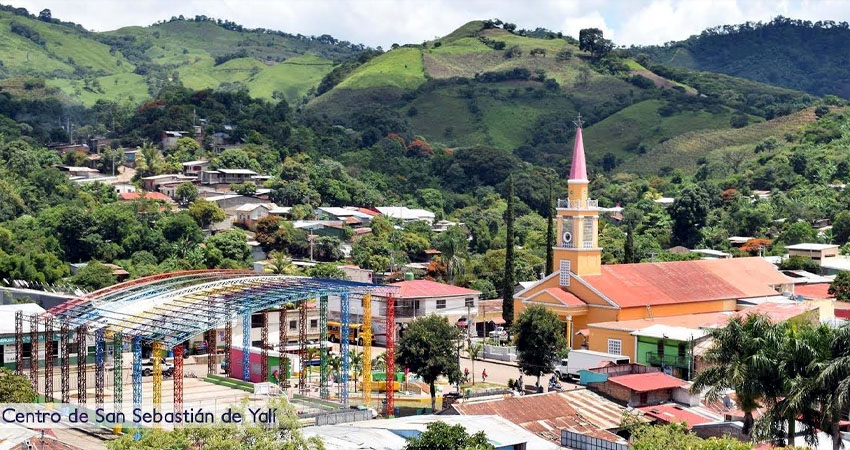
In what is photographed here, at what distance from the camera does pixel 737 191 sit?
89062 millimetres

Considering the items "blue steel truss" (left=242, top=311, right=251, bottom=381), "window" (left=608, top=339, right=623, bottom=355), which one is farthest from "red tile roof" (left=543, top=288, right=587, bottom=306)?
"blue steel truss" (left=242, top=311, right=251, bottom=381)

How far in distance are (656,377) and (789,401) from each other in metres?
10.9

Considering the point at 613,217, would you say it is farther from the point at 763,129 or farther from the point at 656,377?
the point at 656,377

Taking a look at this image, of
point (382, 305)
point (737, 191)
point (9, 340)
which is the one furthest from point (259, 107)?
point (9, 340)

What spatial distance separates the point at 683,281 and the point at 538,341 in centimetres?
1066

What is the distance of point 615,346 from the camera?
4359cm

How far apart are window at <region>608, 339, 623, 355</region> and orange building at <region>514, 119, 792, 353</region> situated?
2862 millimetres

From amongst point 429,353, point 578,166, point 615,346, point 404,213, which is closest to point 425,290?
point 578,166

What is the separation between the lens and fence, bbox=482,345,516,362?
47.6 meters

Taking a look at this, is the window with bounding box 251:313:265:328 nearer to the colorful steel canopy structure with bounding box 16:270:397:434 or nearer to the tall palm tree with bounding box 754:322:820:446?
the colorful steel canopy structure with bounding box 16:270:397:434

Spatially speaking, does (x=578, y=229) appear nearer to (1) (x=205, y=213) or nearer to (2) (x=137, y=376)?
(2) (x=137, y=376)

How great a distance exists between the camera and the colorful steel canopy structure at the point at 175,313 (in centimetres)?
3153

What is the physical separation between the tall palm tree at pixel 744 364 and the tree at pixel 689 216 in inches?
2008

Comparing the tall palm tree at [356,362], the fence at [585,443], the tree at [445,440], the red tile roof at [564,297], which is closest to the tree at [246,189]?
the red tile roof at [564,297]
